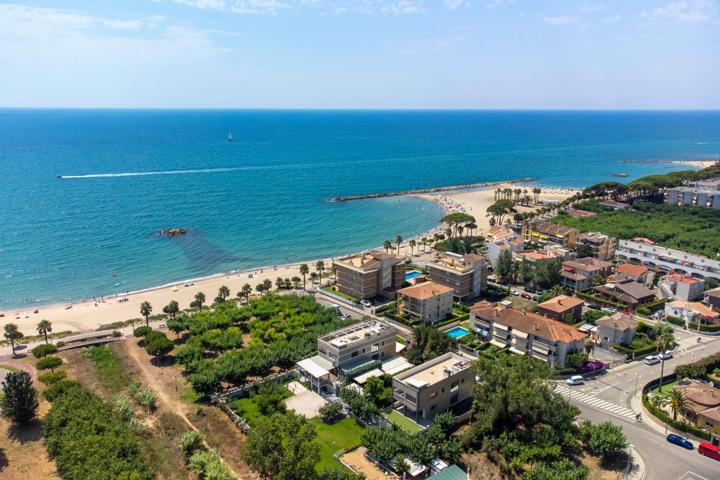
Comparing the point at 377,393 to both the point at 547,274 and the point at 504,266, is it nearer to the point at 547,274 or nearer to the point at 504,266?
the point at 504,266

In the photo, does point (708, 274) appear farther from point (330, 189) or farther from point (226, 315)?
point (330, 189)

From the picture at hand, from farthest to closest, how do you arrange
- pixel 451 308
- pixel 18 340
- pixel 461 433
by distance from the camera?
1. pixel 451 308
2. pixel 18 340
3. pixel 461 433

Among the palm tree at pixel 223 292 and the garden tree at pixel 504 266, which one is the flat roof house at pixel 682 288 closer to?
the garden tree at pixel 504 266

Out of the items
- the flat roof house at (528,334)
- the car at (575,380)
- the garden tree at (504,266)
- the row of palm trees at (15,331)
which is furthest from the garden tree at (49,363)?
the garden tree at (504,266)

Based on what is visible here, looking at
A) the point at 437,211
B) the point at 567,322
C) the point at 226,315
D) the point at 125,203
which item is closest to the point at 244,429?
the point at 226,315

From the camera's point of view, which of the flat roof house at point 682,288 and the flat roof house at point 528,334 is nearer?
the flat roof house at point 528,334

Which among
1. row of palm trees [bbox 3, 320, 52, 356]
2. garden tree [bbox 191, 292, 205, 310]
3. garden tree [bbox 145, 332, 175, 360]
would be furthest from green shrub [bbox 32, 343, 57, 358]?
garden tree [bbox 191, 292, 205, 310]
